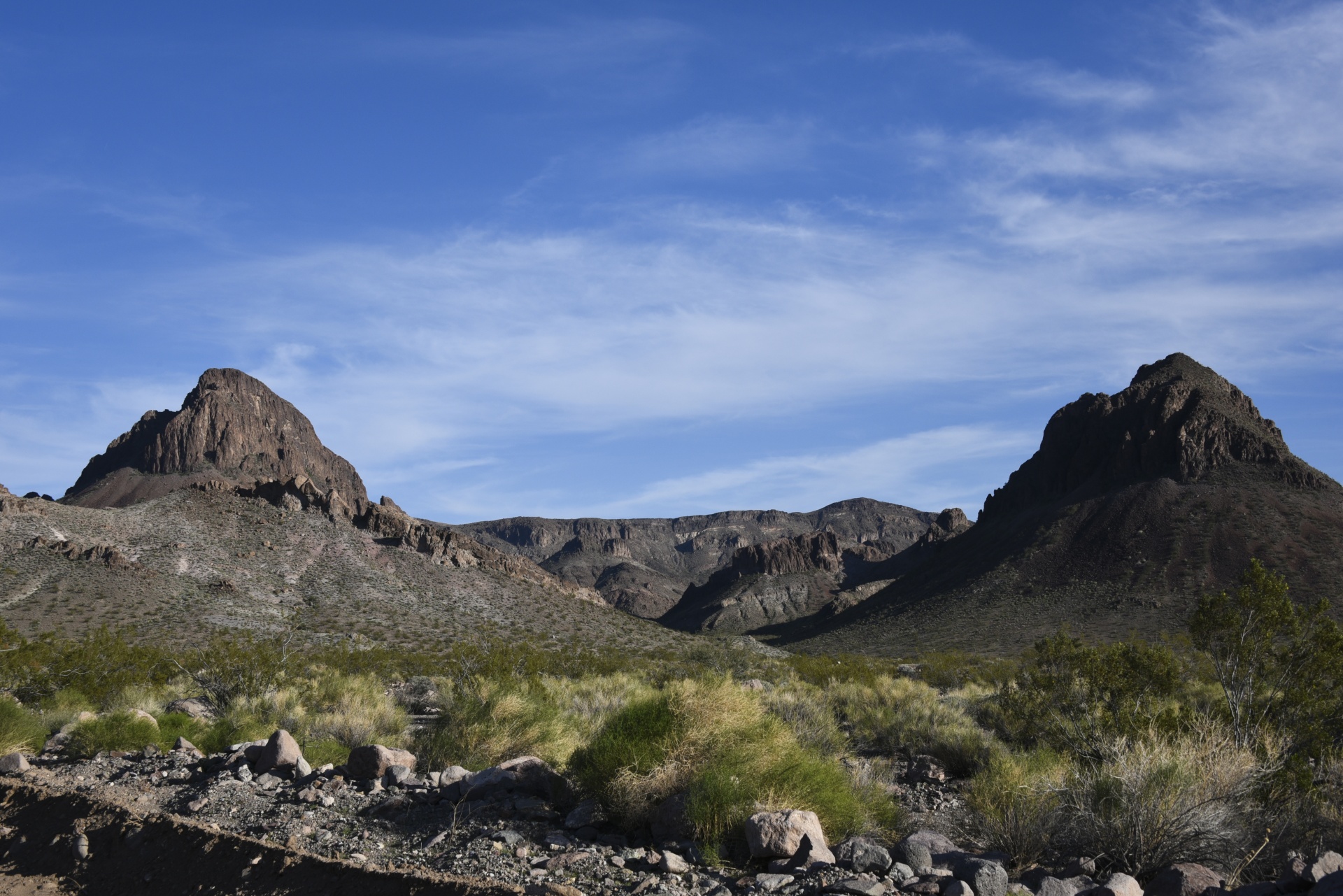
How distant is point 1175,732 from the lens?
36.3ft

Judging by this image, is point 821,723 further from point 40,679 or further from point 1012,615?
point 1012,615

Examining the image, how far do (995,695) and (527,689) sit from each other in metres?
12.1

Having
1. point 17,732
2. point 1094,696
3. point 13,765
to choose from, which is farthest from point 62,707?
point 1094,696

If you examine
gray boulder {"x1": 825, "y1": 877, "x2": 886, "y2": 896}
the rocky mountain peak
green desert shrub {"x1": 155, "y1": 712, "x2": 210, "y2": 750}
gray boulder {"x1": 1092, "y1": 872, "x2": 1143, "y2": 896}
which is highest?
the rocky mountain peak

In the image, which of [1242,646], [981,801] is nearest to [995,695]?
[1242,646]

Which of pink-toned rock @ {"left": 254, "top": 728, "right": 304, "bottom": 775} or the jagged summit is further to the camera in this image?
the jagged summit

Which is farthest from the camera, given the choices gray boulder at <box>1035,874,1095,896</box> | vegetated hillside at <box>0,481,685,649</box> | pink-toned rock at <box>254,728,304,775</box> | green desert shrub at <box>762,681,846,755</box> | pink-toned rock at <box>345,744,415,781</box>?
vegetated hillside at <box>0,481,685,649</box>

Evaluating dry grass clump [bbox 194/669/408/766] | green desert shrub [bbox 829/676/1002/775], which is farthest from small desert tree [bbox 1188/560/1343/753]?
dry grass clump [bbox 194/669/408/766]

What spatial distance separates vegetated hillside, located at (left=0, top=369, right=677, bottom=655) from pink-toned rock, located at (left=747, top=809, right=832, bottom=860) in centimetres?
4212

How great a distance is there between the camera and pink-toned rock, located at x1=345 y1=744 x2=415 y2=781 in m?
10.2

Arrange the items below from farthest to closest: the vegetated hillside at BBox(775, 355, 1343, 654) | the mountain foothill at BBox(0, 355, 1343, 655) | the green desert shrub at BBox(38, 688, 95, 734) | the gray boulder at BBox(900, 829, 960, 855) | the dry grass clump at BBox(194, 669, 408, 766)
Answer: the vegetated hillside at BBox(775, 355, 1343, 654) → the mountain foothill at BBox(0, 355, 1343, 655) → the green desert shrub at BBox(38, 688, 95, 734) → the dry grass clump at BBox(194, 669, 408, 766) → the gray boulder at BBox(900, 829, 960, 855)

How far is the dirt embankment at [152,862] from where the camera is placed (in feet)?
23.3

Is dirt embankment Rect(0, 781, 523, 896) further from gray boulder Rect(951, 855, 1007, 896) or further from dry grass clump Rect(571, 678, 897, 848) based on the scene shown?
gray boulder Rect(951, 855, 1007, 896)

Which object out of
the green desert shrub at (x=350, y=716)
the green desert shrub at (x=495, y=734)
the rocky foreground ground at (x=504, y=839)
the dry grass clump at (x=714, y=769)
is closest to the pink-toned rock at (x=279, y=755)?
the rocky foreground ground at (x=504, y=839)
